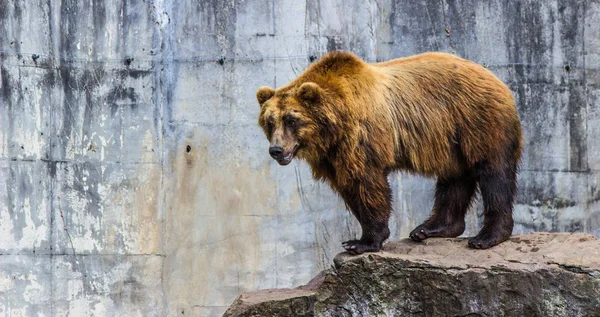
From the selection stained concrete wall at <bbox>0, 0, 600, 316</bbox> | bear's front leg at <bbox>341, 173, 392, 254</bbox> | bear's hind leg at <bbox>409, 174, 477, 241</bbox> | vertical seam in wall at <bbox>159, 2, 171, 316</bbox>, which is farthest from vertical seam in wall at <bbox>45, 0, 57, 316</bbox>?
bear's hind leg at <bbox>409, 174, 477, 241</bbox>

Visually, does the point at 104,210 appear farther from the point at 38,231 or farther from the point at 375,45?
the point at 375,45

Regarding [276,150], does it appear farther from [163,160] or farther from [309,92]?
[163,160]

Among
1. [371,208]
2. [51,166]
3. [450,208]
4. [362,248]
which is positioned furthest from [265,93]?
[51,166]

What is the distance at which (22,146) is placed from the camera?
10.3 meters

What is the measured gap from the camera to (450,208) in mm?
7723

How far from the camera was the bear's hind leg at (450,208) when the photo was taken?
7672mm

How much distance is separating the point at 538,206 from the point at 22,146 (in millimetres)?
6386

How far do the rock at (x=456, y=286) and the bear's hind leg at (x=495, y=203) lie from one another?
0.18 meters

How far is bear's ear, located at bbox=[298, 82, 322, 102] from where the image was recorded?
687cm

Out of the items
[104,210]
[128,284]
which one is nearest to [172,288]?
[128,284]

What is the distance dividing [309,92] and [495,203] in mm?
1846

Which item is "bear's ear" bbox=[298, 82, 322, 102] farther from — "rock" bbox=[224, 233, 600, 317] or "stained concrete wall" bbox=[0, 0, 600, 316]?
"stained concrete wall" bbox=[0, 0, 600, 316]

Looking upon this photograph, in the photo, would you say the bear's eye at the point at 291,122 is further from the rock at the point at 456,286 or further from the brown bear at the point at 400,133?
the rock at the point at 456,286

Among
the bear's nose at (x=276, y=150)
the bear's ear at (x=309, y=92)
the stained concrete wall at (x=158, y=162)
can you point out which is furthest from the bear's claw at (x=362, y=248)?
the stained concrete wall at (x=158, y=162)
